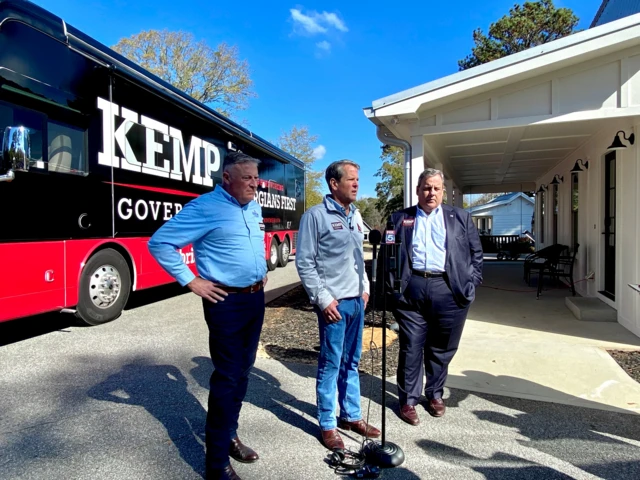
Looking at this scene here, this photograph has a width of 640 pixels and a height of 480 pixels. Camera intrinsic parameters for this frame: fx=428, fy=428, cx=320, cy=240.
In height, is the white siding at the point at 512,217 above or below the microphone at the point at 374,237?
above

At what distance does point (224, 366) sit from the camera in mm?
2252

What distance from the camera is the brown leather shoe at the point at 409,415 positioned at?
294cm

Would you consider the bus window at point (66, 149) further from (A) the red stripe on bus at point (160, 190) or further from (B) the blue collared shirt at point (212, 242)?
(B) the blue collared shirt at point (212, 242)

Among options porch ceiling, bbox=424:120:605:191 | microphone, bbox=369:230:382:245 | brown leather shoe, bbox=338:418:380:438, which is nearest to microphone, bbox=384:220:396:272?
microphone, bbox=369:230:382:245

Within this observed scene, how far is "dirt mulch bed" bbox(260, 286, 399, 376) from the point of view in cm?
429

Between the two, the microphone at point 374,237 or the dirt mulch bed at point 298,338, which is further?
the dirt mulch bed at point 298,338

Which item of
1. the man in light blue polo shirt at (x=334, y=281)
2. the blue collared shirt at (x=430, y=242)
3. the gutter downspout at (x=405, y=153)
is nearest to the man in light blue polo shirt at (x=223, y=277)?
the man in light blue polo shirt at (x=334, y=281)

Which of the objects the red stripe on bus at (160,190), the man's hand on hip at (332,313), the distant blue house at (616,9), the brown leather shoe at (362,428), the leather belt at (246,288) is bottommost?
the brown leather shoe at (362,428)

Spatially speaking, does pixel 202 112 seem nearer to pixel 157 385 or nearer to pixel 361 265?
pixel 157 385

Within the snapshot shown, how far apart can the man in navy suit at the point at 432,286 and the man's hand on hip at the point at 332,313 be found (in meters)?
0.62

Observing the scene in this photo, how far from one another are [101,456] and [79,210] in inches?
133

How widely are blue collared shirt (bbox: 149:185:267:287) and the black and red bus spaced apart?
7.89 feet

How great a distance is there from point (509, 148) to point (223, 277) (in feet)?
22.3

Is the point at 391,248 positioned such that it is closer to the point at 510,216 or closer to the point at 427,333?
the point at 427,333
